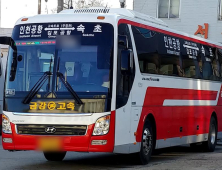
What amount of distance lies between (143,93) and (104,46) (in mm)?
1797

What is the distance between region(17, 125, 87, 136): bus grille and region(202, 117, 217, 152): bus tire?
700 cm

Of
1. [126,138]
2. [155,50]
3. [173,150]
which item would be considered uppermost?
[155,50]

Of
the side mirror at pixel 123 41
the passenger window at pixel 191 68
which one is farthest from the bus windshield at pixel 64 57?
the passenger window at pixel 191 68

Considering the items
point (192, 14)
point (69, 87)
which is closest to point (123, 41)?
point (69, 87)

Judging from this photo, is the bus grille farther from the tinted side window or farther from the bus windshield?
the tinted side window

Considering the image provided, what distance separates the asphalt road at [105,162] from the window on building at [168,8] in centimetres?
1711

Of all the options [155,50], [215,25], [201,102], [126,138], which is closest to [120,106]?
[126,138]

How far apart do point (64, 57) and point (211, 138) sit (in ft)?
24.6

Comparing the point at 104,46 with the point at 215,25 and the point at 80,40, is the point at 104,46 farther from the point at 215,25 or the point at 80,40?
the point at 215,25

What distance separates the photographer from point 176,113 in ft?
50.0

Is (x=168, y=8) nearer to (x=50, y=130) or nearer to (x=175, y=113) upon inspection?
(x=175, y=113)

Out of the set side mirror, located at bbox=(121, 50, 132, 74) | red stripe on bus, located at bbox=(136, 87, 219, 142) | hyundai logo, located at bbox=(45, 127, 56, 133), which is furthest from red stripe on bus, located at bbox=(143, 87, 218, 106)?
hyundai logo, located at bbox=(45, 127, 56, 133)

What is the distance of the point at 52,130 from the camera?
1160 centimetres

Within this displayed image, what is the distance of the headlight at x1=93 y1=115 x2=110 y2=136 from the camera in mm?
11500
